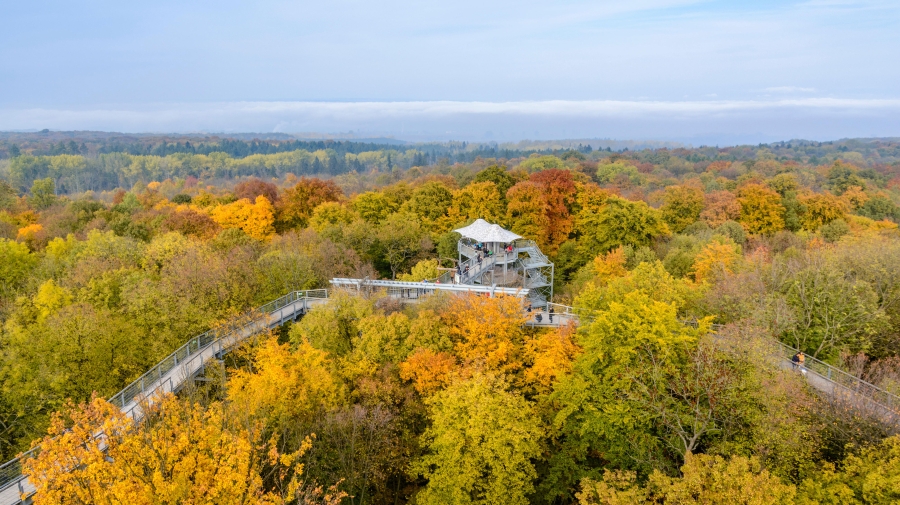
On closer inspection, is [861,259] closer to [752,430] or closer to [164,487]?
[752,430]

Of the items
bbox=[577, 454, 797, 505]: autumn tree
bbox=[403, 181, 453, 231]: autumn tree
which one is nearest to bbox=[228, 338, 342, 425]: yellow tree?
bbox=[577, 454, 797, 505]: autumn tree

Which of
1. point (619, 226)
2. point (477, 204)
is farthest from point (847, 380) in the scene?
point (477, 204)

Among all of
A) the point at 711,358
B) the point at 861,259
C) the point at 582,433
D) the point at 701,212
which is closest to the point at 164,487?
the point at 582,433

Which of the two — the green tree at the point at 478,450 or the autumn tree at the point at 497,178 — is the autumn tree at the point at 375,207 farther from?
the green tree at the point at 478,450

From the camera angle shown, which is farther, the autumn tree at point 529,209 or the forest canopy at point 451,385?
the autumn tree at point 529,209

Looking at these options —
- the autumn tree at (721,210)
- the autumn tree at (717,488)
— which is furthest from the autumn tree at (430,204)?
the autumn tree at (717,488)

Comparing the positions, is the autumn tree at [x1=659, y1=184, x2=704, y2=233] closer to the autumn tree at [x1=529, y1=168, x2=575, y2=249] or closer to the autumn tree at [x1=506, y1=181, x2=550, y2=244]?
the autumn tree at [x1=529, y1=168, x2=575, y2=249]

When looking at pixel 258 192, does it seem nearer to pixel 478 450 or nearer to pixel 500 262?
pixel 500 262
